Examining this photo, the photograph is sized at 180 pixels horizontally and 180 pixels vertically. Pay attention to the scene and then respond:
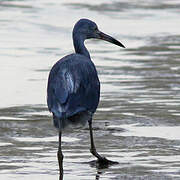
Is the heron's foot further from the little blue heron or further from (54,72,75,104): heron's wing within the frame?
(54,72,75,104): heron's wing

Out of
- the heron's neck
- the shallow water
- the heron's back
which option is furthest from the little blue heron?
the shallow water

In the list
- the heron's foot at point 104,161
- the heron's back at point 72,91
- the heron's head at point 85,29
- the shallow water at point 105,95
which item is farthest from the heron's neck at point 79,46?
the heron's foot at point 104,161

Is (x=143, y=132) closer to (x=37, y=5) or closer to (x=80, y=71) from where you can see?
(x=80, y=71)

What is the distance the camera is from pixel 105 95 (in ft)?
39.3

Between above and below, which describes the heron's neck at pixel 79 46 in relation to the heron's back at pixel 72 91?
above

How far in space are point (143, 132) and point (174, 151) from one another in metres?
1.02

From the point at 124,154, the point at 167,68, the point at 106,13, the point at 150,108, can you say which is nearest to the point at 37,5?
the point at 106,13

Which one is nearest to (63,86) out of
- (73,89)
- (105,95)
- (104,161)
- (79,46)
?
(73,89)

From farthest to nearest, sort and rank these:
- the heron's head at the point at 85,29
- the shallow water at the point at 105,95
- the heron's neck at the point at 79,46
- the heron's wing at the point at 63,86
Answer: the heron's head at the point at 85,29, the heron's neck at the point at 79,46, the shallow water at the point at 105,95, the heron's wing at the point at 63,86

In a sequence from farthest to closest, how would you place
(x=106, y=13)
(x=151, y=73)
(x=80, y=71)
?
(x=106, y=13) < (x=151, y=73) < (x=80, y=71)

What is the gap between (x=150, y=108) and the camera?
36.6 feet

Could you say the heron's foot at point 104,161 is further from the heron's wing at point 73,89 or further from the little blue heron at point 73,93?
the heron's wing at point 73,89

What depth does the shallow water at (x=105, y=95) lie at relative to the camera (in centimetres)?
849

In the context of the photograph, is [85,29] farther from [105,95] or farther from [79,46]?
[105,95]
